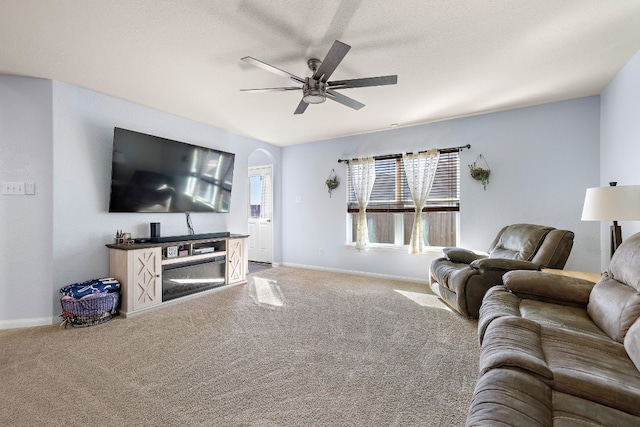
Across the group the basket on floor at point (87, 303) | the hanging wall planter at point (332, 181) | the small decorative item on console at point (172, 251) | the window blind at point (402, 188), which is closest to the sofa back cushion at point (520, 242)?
the window blind at point (402, 188)

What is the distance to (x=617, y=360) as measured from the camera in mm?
1216

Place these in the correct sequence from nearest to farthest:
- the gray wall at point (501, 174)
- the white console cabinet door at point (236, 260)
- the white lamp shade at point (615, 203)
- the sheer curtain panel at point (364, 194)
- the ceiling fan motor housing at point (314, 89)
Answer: the white lamp shade at point (615, 203) → the ceiling fan motor housing at point (314, 89) → the gray wall at point (501, 174) → the white console cabinet door at point (236, 260) → the sheer curtain panel at point (364, 194)

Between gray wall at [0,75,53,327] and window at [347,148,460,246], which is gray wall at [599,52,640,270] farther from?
gray wall at [0,75,53,327]

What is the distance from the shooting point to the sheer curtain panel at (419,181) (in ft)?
14.5

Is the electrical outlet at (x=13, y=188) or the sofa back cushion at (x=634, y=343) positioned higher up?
the electrical outlet at (x=13, y=188)

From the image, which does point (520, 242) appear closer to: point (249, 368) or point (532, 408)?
point (532, 408)

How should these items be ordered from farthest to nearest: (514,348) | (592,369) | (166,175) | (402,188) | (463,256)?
1. (402,188)
2. (166,175)
3. (463,256)
4. (514,348)
5. (592,369)

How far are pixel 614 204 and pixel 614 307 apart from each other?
1.04m

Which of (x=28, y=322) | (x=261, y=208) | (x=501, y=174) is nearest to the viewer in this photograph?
(x=28, y=322)

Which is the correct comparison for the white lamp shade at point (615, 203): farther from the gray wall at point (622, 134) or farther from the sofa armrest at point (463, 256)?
the sofa armrest at point (463, 256)

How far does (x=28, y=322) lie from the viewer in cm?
293

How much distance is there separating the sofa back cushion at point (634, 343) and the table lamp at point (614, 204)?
121 centimetres

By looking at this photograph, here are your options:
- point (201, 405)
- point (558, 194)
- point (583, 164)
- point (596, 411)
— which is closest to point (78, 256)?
point (201, 405)

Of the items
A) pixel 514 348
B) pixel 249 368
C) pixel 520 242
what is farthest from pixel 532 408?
pixel 520 242
